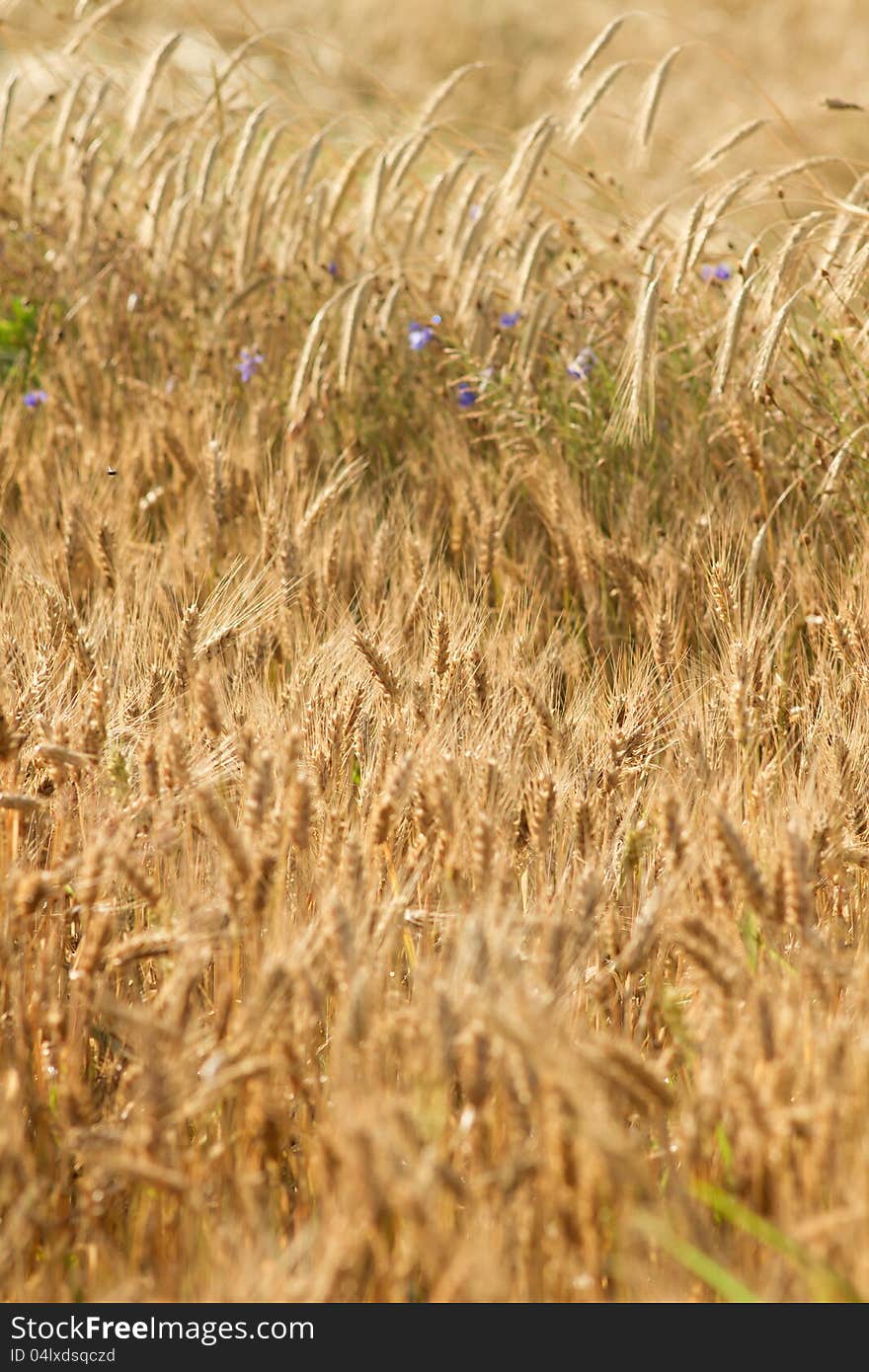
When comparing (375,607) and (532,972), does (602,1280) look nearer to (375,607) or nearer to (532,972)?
(532,972)

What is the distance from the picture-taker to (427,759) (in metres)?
1.45

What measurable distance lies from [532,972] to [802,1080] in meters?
0.24

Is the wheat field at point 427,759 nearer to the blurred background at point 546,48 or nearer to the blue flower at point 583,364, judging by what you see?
the blue flower at point 583,364

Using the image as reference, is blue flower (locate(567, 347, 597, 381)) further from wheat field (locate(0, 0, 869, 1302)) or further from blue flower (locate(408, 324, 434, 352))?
blue flower (locate(408, 324, 434, 352))

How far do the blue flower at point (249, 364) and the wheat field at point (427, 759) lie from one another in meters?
0.01

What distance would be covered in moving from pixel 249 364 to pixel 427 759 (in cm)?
194

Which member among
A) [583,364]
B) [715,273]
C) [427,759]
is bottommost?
[427,759]

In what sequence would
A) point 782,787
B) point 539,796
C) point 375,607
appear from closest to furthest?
point 539,796 → point 782,787 → point 375,607

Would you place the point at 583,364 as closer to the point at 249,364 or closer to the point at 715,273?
the point at 715,273

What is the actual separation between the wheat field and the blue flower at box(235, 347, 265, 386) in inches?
0.6

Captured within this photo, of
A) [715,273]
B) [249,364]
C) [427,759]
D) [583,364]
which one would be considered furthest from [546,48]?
[427,759]
